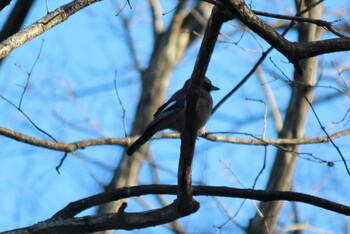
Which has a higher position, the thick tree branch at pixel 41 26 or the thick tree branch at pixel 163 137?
the thick tree branch at pixel 163 137

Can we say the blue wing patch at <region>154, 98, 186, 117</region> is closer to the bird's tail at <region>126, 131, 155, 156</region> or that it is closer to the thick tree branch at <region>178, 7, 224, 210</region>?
the bird's tail at <region>126, 131, 155, 156</region>

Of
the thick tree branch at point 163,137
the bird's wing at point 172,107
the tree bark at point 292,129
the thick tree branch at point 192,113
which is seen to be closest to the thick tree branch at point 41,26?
the thick tree branch at point 192,113

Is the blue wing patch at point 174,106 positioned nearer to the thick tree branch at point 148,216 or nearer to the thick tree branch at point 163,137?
the thick tree branch at point 163,137

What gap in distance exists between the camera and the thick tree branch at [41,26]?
4.62m

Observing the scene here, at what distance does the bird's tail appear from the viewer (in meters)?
6.50

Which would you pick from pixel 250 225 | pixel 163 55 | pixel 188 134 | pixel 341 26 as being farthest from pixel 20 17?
pixel 163 55

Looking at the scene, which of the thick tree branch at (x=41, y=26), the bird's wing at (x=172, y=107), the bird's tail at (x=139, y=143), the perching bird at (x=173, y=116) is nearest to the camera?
the thick tree branch at (x=41, y=26)

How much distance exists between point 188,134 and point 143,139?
2338 millimetres

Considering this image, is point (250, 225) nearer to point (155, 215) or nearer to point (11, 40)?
point (155, 215)

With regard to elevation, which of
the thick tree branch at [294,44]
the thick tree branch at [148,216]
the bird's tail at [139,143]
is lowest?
the thick tree branch at [148,216]

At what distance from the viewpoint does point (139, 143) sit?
6.52 m

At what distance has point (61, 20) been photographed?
16.5 ft

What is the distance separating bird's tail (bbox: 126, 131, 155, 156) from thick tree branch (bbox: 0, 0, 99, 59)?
1.77m

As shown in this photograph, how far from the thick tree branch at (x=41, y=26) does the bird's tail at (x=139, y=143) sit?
177cm
